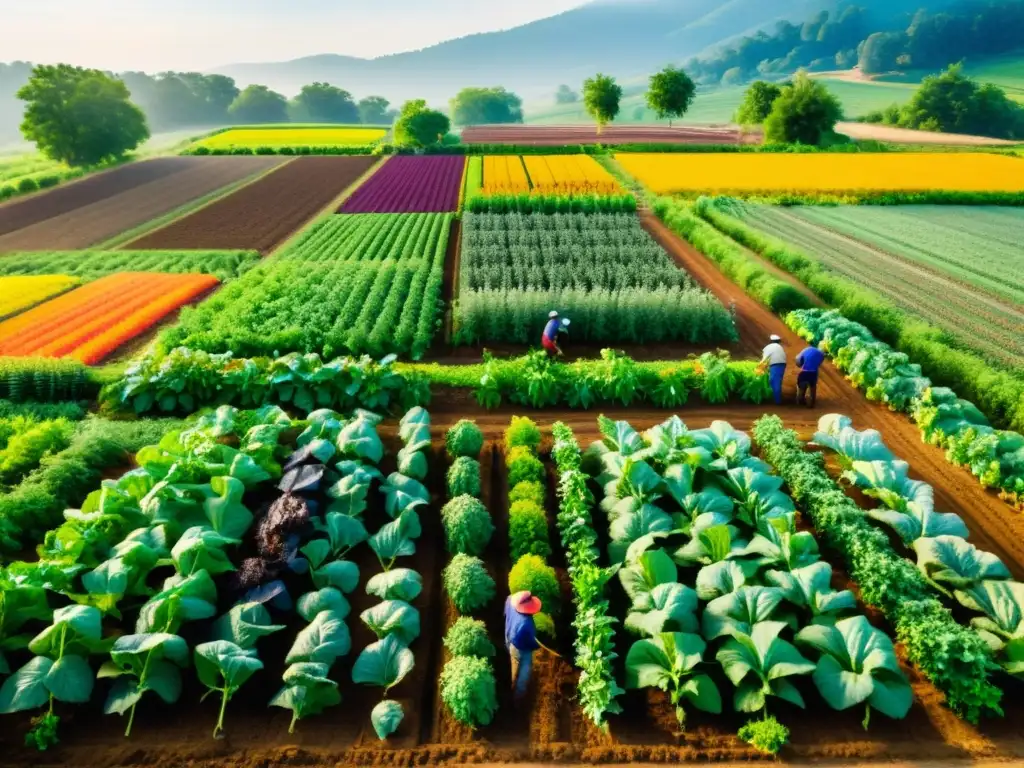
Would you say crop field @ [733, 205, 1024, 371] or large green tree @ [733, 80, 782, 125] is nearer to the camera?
crop field @ [733, 205, 1024, 371]

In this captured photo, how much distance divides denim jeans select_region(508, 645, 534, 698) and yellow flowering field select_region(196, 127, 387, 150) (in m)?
62.1

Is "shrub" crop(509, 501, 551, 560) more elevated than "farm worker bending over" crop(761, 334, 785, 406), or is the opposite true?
"farm worker bending over" crop(761, 334, 785, 406)

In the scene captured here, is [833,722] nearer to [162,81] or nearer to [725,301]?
[725,301]

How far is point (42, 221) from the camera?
30.8 metres

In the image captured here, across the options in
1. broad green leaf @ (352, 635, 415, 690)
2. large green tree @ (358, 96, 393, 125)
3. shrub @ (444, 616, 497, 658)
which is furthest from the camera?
large green tree @ (358, 96, 393, 125)

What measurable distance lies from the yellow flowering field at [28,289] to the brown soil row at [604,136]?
4564 cm

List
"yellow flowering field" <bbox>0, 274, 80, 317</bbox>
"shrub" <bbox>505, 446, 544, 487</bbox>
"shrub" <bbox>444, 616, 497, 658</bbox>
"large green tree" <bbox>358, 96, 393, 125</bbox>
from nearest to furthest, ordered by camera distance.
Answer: "shrub" <bbox>444, 616, 497, 658</bbox> < "shrub" <bbox>505, 446, 544, 487</bbox> < "yellow flowering field" <bbox>0, 274, 80, 317</bbox> < "large green tree" <bbox>358, 96, 393, 125</bbox>

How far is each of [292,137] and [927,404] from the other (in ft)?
246

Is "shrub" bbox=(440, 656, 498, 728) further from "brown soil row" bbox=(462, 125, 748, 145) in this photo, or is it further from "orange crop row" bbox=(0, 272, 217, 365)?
"brown soil row" bbox=(462, 125, 748, 145)

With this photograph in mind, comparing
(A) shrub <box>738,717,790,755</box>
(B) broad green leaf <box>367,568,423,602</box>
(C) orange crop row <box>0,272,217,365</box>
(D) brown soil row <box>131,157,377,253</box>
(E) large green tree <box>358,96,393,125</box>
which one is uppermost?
(E) large green tree <box>358,96,393,125</box>

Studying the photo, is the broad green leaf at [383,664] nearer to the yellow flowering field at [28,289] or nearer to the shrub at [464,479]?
the shrub at [464,479]

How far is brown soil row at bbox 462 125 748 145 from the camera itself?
59.9m

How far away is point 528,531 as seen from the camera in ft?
27.9

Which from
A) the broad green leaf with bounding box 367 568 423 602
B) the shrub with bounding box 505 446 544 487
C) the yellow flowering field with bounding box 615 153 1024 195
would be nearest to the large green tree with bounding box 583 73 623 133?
the yellow flowering field with bounding box 615 153 1024 195
